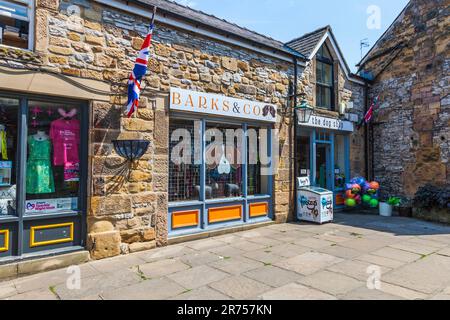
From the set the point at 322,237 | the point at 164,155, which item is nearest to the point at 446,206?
the point at 322,237

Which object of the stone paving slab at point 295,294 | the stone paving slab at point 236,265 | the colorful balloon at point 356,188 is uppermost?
the colorful balloon at point 356,188

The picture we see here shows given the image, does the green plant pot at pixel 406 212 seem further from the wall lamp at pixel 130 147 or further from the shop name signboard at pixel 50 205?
the shop name signboard at pixel 50 205

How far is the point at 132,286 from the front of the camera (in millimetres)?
3758

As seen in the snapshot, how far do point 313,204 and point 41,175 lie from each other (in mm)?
5701

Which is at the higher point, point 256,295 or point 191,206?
point 191,206

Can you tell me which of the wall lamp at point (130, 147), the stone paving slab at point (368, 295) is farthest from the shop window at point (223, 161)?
the stone paving slab at point (368, 295)

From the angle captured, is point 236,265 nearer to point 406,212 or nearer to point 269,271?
point 269,271

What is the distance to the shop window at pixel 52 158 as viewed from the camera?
450cm

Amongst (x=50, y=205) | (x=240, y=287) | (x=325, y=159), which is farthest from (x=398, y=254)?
(x=50, y=205)

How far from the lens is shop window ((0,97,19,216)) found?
4.29 metres

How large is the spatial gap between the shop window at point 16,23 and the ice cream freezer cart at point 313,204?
6209 mm

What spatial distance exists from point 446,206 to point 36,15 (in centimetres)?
912
